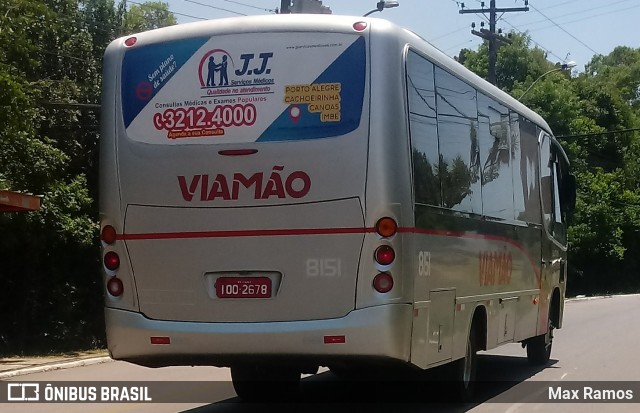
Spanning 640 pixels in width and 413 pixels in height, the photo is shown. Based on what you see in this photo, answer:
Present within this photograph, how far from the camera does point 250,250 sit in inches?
338

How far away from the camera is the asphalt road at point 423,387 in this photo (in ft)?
35.3

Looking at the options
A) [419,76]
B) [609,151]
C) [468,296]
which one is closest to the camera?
[419,76]

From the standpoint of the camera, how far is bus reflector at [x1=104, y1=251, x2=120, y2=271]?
29.5 ft

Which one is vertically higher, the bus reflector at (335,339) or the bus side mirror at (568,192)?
the bus side mirror at (568,192)

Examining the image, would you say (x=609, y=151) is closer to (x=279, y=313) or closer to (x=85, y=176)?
(x=85, y=176)

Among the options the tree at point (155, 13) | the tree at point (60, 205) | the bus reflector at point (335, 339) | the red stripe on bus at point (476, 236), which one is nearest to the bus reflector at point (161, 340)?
the bus reflector at point (335, 339)

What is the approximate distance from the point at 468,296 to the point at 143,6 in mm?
50925

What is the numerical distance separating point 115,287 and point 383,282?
2353 mm

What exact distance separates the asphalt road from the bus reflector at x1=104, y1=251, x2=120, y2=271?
7.25ft

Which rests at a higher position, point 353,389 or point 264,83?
point 264,83

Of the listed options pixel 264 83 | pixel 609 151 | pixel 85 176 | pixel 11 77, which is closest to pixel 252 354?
pixel 264 83

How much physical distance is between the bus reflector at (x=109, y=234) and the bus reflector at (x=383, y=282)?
2.33 m

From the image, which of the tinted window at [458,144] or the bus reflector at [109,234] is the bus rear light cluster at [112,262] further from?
the tinted window at [458,144]

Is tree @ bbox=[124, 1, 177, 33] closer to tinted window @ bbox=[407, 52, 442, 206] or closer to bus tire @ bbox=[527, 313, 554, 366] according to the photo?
bus tire @ bbox=[527, 313, 554, 366]
